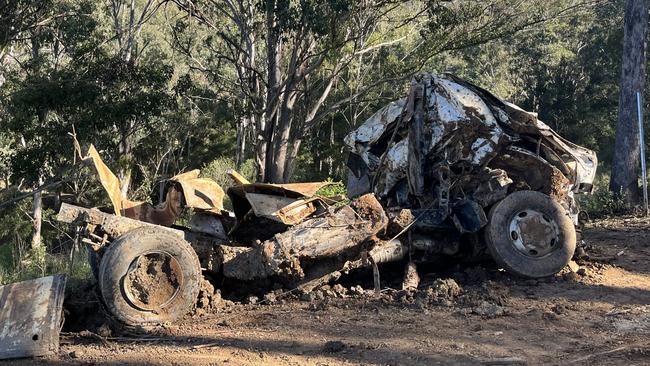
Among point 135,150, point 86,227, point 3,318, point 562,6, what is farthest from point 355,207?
point 135,150

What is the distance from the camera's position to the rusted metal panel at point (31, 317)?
547 centimetres

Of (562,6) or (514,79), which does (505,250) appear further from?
(514,79)

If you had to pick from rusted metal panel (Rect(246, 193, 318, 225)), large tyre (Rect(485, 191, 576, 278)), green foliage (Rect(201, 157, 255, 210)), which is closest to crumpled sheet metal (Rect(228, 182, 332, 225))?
rusted metal panel (Rect(246, 193, 318, 225))

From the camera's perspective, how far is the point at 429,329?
5844 millimetres

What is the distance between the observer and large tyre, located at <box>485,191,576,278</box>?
281 inches

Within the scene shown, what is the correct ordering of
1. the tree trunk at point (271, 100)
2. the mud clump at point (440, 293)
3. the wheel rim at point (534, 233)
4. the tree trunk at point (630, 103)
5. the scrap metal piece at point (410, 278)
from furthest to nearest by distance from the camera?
the tree trunk at point (271, 100) → the tree trunk at point (630, 103) → the wheel rim at point (534, 233) → the scrap metal piece at point (410, 278) → the mud clump at point (440, 293)

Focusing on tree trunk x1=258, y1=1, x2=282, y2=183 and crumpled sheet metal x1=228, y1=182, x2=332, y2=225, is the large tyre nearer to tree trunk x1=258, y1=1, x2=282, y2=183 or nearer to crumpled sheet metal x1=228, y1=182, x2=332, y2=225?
crumpled sheet metal x1=228, y1=182, x2=332, y2=225

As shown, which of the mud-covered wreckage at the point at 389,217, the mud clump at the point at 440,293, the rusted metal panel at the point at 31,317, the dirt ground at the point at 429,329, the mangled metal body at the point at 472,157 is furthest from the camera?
the mangled metal body at the point at 472,157

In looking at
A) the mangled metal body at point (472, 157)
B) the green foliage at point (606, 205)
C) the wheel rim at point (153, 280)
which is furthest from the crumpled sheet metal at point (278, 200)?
the green foliage at point (606, 205)

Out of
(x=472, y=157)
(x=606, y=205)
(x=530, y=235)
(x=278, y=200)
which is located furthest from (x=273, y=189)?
(x=606, y=205)

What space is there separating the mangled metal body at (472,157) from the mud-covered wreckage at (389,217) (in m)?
0.01

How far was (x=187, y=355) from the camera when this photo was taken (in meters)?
5.28

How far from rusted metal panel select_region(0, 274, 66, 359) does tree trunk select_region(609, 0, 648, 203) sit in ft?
38.2

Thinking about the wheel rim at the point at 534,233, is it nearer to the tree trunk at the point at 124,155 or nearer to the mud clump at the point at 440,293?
the mud clump at the point at 440,293
